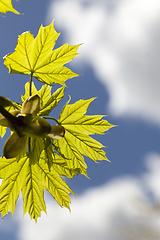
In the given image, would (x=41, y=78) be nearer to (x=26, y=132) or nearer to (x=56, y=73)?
(x=56, y=73)

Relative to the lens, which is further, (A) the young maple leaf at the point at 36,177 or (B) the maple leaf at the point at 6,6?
(A) the young maple leaf at the point at 36,177

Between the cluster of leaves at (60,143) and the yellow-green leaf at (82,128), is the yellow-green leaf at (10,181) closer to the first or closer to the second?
the cluster of leaves at (60,143)

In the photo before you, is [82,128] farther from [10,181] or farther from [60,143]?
[10,181]

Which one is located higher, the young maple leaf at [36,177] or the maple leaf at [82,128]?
the maple leaf at [82,128]

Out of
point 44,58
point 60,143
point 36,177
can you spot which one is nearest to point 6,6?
point 44,58

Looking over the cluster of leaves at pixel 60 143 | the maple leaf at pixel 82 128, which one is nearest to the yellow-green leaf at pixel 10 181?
the cluster of leaves at pixel 60 143

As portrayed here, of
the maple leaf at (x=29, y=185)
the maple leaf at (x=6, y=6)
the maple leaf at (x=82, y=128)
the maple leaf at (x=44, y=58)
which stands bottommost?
the maple leaf at (x=29, y=185)

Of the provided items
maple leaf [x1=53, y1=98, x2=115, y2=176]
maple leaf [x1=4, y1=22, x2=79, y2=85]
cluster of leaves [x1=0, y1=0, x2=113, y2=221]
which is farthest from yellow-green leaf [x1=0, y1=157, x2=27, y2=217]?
maple leaf [x1=4, y1=22, x2=79, y2=85]

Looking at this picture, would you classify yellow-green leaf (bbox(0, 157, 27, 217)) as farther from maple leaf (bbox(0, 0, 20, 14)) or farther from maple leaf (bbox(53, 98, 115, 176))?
maple leaf (bbox(0, 0, 20, 14))

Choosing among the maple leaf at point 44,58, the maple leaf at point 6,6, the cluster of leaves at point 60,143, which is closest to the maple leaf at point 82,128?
the cluster of leaves at point 60,143
